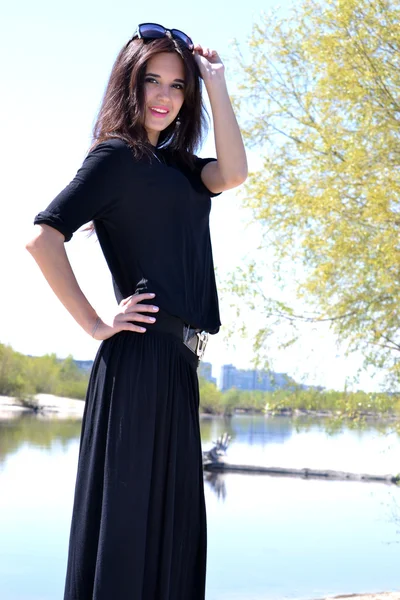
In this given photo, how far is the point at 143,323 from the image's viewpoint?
185cm

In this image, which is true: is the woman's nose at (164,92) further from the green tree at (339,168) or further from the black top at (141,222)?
the green tree at (339,168)

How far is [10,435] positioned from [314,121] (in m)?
24.8

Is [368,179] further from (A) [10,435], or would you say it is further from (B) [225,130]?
(A) [10,435]

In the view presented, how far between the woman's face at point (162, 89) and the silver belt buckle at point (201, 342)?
1.62ft

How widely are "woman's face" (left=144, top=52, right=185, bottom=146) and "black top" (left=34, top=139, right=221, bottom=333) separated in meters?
0.13

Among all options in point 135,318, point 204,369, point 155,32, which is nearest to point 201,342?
point 135,318

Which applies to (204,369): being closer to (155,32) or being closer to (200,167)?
(200,167)

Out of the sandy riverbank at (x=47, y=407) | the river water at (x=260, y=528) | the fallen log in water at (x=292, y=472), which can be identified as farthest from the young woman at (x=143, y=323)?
the sandy riverbank at (x=47, y=407)

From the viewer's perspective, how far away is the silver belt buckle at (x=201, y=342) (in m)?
1.92

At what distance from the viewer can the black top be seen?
6.00ft

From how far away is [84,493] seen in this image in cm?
178

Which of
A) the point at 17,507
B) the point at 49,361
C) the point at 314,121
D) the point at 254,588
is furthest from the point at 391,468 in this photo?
the point at 49,361

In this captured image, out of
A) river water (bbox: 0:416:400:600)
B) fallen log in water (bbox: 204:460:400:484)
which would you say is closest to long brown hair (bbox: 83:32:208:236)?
river water (bbox: 0:416:400:600)

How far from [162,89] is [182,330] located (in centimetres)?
56
